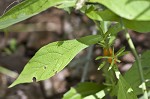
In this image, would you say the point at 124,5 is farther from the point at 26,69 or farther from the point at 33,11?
the point at 26,69

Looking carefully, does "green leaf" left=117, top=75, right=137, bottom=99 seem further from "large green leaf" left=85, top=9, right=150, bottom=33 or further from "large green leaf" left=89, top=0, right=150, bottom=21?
"large green leaf" left=89, top=0, right=150, bottom=21

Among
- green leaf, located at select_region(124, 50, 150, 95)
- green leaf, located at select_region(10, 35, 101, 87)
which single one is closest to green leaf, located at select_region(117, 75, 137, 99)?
green leaf, located at select_region(10, 35, 101, 87)

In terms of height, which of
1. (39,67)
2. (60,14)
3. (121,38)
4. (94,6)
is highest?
(60,14)

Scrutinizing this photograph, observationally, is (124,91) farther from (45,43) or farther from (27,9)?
(45,43)

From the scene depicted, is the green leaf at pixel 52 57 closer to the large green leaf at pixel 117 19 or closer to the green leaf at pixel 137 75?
the large green leaf at pixel 117 19

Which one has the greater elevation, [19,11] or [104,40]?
[19,11]

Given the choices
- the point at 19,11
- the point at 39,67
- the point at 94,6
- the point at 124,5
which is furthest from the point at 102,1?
the point at 39,67

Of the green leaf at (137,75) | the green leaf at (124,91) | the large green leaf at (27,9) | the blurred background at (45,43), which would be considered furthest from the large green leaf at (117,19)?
the blurred background at (45,43)

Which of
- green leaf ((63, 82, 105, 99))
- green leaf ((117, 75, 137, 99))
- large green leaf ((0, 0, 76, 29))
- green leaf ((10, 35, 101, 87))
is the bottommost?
green leaf ((117, 75, 137, 99))
